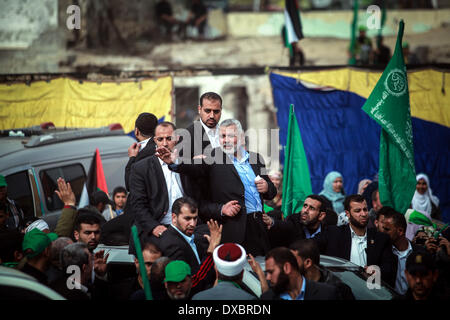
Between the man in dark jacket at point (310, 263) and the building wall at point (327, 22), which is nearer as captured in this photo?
the man in dark jacket at point (310, 263)

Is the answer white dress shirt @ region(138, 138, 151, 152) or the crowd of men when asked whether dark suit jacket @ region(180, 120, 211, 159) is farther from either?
white dress shirt @ region(138, 138, 151, 152)

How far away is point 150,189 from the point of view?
5.06 m

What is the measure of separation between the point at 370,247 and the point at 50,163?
4518mm

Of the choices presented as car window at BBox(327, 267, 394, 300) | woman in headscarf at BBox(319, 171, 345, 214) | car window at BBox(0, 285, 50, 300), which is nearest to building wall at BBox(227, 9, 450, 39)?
woman in headscarf at BBox(319, 171, 345, 214)

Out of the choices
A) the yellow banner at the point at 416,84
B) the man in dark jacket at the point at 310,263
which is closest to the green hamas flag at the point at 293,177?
the man in dark jacket at the point at 310,263

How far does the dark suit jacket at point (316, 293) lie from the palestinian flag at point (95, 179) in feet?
13.6

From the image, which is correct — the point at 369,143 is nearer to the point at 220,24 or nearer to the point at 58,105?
the point at 58,105

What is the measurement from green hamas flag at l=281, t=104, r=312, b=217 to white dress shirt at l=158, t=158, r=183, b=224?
2.17 metres

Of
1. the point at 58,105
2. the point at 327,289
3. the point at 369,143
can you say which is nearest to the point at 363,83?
the point at 369,143

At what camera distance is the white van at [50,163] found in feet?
23.5

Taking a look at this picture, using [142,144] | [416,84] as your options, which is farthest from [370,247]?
[416,84]

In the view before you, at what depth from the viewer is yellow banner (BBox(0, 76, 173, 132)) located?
11.6m

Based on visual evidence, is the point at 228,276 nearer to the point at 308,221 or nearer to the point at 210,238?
the point at 210,238

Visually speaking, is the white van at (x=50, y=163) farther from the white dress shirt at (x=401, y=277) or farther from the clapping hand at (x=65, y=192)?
the white dress shirt at (x=401, y=277)
